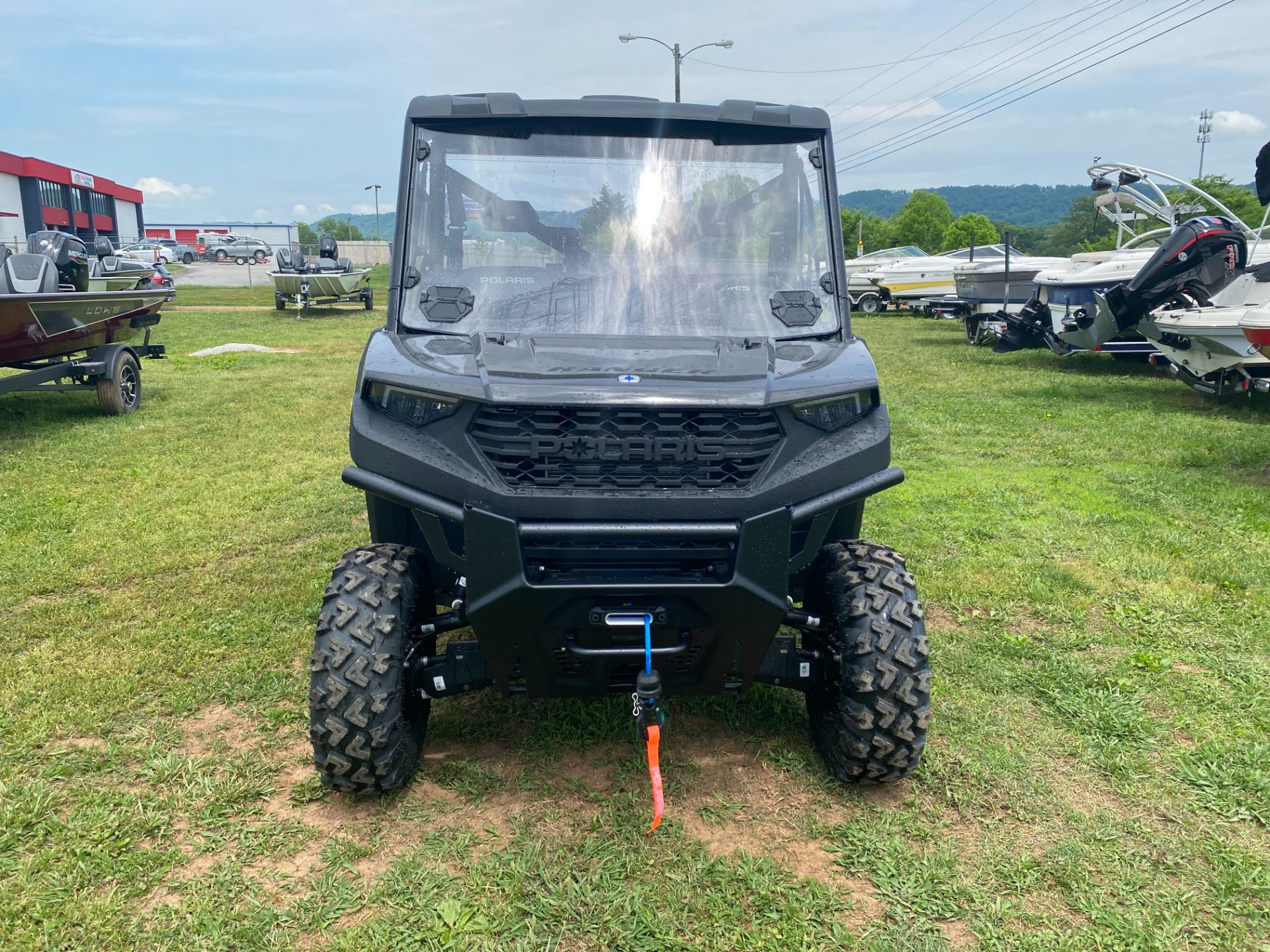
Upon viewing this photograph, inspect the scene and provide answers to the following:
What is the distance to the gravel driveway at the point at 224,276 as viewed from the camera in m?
41.0

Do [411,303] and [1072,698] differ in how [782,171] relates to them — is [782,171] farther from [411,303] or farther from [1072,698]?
[1072,698]

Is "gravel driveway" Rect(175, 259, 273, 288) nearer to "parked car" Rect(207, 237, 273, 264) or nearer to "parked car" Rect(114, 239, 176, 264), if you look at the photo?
"parked car" Rect(114, 239, 176, 264)

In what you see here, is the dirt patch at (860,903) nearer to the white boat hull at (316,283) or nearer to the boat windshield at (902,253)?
the white boat hull at (316,283)

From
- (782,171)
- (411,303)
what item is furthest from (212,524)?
(782,171)

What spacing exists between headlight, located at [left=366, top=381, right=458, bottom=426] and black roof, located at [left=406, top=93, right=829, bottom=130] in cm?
114

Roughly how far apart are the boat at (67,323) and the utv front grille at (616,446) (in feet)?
24.1

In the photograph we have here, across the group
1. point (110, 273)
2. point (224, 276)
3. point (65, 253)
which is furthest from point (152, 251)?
point (65, 253)

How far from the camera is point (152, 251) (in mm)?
53625

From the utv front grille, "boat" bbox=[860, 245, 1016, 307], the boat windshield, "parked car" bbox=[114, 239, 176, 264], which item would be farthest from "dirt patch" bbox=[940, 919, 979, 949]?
"parked car" bbox=[114, 239, 176, 264]

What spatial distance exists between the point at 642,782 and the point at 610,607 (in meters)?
0.94

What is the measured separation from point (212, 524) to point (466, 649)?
3.82 metres

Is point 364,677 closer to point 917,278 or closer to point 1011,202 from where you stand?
point 917,278

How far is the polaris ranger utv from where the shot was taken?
273 centimetres

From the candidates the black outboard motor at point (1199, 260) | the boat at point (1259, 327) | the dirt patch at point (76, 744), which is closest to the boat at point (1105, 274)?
the black outboard motor at point (1199, 260)
